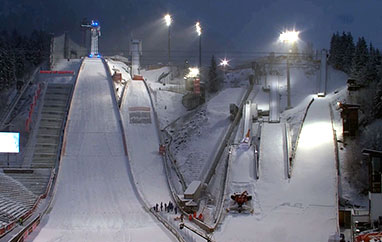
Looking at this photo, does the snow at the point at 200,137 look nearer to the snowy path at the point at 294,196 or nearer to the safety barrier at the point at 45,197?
the snowy path at the point at 294,196

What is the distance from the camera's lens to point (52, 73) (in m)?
43.5

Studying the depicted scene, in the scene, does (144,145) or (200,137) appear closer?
(144,145)

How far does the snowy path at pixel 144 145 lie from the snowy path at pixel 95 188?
70 cm

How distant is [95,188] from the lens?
24453mm

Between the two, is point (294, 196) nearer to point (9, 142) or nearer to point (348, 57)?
point (9, 142)

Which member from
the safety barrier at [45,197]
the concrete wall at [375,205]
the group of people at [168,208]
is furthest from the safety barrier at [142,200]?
the concrete wall at [375,205]

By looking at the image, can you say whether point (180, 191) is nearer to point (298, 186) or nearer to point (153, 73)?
point (298, 186)

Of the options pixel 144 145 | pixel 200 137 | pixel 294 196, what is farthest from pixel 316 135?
pixel 144 145

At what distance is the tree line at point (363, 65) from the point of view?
25500 millimetres

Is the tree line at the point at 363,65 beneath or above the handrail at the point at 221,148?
above

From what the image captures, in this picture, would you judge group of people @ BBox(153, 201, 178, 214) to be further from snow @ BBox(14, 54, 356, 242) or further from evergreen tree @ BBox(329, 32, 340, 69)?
evergreen tree @ BBox(329, 32, 340, 69)

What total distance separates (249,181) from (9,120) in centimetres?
1971

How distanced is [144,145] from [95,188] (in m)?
6.52

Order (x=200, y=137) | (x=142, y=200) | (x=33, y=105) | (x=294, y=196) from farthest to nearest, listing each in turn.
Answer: (x=33, y=105) → (x=200, y=137) → (x=142, y=200) → (x=294, y=196)
